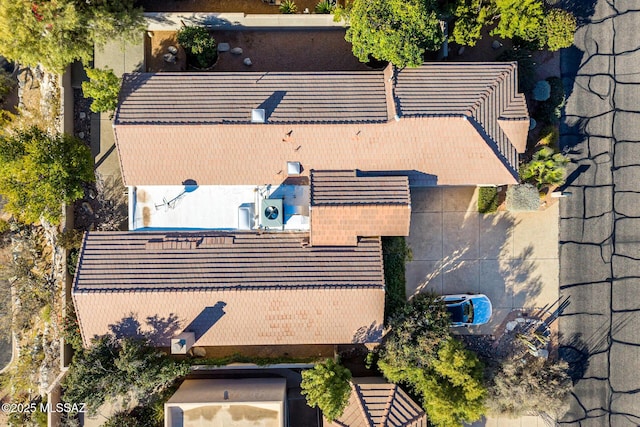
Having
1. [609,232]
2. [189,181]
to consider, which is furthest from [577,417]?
[189,181]

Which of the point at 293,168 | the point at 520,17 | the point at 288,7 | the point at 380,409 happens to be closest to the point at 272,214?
the point at 293,168

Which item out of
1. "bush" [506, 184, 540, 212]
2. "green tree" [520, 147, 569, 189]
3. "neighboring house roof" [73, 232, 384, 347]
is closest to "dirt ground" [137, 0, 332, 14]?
"neighboring house roof" [73, 232, 384, 347]

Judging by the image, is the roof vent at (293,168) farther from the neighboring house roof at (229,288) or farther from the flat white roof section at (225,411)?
the flat white roof section at (225,411)

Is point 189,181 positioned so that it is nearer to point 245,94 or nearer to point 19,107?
point 245,94

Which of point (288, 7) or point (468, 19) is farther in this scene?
point (288, 7)

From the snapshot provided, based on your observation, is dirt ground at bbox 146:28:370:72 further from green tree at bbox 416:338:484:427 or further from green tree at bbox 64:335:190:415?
green tree at bbox 416:338:484:427

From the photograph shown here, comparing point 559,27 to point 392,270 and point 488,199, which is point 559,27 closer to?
point 488,199
